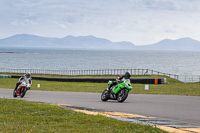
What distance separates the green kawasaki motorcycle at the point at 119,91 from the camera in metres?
16.2

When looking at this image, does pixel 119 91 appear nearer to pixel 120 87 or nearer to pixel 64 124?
pixel 120 87

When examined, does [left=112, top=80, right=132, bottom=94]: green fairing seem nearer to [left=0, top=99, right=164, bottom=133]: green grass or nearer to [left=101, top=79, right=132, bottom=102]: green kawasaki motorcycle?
[left=101, top=79, right=132, bottom=102]: green kawasaki motorcycle

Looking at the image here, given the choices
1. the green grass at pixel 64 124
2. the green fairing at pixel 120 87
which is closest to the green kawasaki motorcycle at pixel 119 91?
the green fairing at pixel 120 87

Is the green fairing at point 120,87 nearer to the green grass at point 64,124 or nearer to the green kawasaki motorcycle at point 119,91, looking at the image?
the green kawasaki motorcycle at point 119,91

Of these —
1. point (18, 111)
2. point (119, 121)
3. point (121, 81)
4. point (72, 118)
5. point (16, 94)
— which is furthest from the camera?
point (16, 94)

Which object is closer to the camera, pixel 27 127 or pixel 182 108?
pixel 27 127

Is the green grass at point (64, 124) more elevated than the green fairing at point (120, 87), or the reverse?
the green fairing at point (120, 87)

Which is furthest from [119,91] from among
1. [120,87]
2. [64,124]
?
[64,124]

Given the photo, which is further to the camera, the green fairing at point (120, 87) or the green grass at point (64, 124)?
the green fairing at point (120, 87)

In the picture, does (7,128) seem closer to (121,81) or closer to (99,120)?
(99,120)

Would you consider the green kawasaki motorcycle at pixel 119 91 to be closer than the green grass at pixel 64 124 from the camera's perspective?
No

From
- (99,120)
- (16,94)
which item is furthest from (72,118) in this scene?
(16,94)

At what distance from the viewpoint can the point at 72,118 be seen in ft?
33.9

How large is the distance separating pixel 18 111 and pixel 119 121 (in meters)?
4.33
